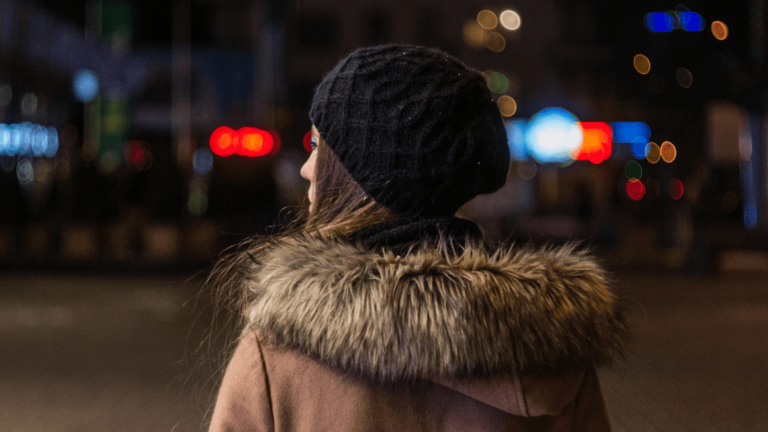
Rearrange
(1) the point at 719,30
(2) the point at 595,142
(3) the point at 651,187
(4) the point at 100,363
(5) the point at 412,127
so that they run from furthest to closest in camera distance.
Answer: (3) the point at 651,187
(2) the point at 595,142
(1) the point at 719,30
(4) the point at 100,363
(5) the point at 412,127

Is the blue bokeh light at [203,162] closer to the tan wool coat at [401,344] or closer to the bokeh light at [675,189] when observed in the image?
the bokeh light at [675,189]

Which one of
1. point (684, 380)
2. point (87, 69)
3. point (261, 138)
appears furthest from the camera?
point (87, 69)

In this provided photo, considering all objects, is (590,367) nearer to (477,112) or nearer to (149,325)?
(477,112)

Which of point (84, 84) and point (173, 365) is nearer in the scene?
point (173, 365)

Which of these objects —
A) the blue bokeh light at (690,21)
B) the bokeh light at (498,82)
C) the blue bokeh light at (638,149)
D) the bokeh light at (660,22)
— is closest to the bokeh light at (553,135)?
the bokeh light at (660,22)

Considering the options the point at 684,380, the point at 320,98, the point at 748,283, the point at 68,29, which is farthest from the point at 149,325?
the point at 68,29

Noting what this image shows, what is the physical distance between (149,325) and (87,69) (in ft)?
50.3

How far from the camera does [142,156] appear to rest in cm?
2158

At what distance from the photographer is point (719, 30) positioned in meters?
14.6

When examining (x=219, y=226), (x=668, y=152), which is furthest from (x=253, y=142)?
(x=668, y=152)

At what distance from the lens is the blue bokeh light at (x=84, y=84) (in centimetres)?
1945

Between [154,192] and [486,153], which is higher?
[486,153]

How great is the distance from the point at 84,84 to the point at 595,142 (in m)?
14.8

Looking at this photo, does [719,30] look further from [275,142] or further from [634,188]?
[634,188]
